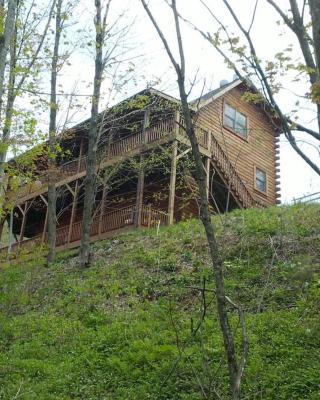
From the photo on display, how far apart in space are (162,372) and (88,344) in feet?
7.09

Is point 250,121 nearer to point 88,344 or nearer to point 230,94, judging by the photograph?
point 230,94

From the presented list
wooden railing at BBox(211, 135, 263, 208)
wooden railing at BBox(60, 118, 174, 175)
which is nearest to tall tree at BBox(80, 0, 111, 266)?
wooden railing at BBox(60, 118, 174, 175)

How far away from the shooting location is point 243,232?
42.9 ft

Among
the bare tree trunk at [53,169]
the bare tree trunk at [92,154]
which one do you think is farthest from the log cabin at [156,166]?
the bare tree trunk at [92,154]

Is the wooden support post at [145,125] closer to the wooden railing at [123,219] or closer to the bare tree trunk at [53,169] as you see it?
the wooden railing at [123,219]

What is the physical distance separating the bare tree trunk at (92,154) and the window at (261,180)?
974 cm

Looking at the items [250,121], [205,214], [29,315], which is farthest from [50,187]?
[205,214]

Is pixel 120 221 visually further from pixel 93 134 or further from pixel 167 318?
pixel 167 318

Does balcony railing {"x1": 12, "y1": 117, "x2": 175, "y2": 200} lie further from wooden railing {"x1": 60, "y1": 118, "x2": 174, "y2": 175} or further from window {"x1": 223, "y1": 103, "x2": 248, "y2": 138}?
window {"x1": 223, "y1": 103, "x2": 248, "y2": 138}

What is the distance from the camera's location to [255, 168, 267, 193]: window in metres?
25.4

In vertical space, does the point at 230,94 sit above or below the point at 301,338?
above

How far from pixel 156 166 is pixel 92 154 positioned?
10.9ft

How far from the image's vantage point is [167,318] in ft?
32.2

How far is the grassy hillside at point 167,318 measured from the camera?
7305 millimetres
